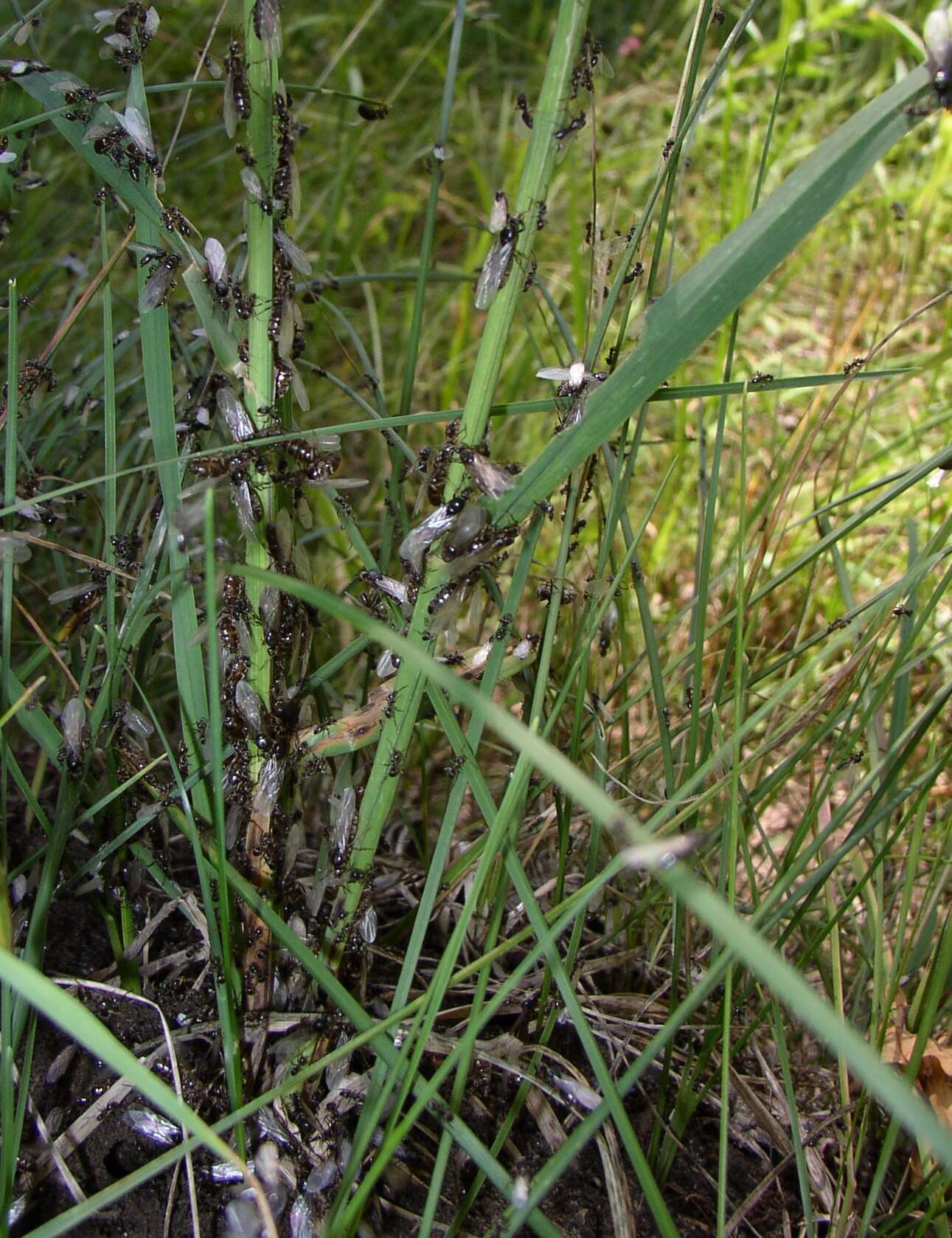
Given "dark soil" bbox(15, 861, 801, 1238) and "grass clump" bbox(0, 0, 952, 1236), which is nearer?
"grass clump" bbox(0, 0, 952, 1236)

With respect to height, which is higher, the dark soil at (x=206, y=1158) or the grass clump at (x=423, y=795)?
the grass clump at (x=423, y=795)

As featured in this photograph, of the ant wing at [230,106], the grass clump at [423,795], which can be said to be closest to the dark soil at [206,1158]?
the grass clump at [423,795]

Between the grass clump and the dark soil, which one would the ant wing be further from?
the dark soil

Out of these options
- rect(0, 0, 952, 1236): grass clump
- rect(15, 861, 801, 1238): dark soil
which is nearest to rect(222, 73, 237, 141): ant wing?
rect(0, 0, 952, 1236): grass clump

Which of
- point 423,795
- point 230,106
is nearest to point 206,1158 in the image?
point 423,795

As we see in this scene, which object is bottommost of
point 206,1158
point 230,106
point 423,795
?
point 206,1158

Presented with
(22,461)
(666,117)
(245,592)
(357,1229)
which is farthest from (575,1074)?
(666,117)

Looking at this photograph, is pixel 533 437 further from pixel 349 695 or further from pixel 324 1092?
pixel 324 1092

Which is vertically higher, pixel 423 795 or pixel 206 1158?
pixel 423 795

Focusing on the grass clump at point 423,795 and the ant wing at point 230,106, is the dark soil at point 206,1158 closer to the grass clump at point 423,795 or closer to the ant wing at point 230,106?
the grass clump at point 423,795

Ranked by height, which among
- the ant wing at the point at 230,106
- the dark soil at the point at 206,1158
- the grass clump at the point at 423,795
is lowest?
the dark soil at the point at 206,1158

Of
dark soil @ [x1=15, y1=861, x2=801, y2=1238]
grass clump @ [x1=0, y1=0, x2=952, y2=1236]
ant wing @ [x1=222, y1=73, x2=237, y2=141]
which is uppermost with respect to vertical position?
ant wing @ [x1=222, y1=73, x2=237, y2=141]

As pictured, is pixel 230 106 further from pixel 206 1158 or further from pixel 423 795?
pixel 206 1158
